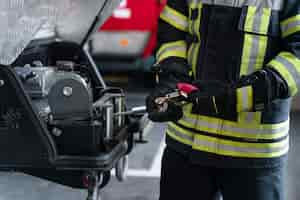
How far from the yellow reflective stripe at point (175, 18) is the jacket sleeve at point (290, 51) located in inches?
12.4

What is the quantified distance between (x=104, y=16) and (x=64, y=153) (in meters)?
0.72

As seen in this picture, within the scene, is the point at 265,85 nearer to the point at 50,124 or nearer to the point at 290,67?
the point at 290,67

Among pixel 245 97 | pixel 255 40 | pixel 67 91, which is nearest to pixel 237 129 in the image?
pixel 245 97

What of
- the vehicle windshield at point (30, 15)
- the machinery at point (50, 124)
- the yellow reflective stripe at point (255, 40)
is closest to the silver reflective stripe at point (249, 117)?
the yellow reflective stripe at point (255, 40)

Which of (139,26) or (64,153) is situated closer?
(64,153)

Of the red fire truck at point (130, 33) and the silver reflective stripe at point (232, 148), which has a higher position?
the silver reflective stripe at point (232, 148)

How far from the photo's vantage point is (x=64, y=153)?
1918 mm

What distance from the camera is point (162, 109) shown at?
169 cm

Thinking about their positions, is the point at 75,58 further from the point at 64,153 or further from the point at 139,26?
the point at 139,26

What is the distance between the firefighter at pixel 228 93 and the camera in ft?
5.07

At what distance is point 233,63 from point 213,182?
39 centimetres

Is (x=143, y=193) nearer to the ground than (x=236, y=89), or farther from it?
nearer to the ground

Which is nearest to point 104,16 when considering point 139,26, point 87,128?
point 87,128

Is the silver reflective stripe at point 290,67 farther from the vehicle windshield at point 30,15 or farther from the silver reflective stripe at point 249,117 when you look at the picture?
the vehicle windshield at point 30,15
